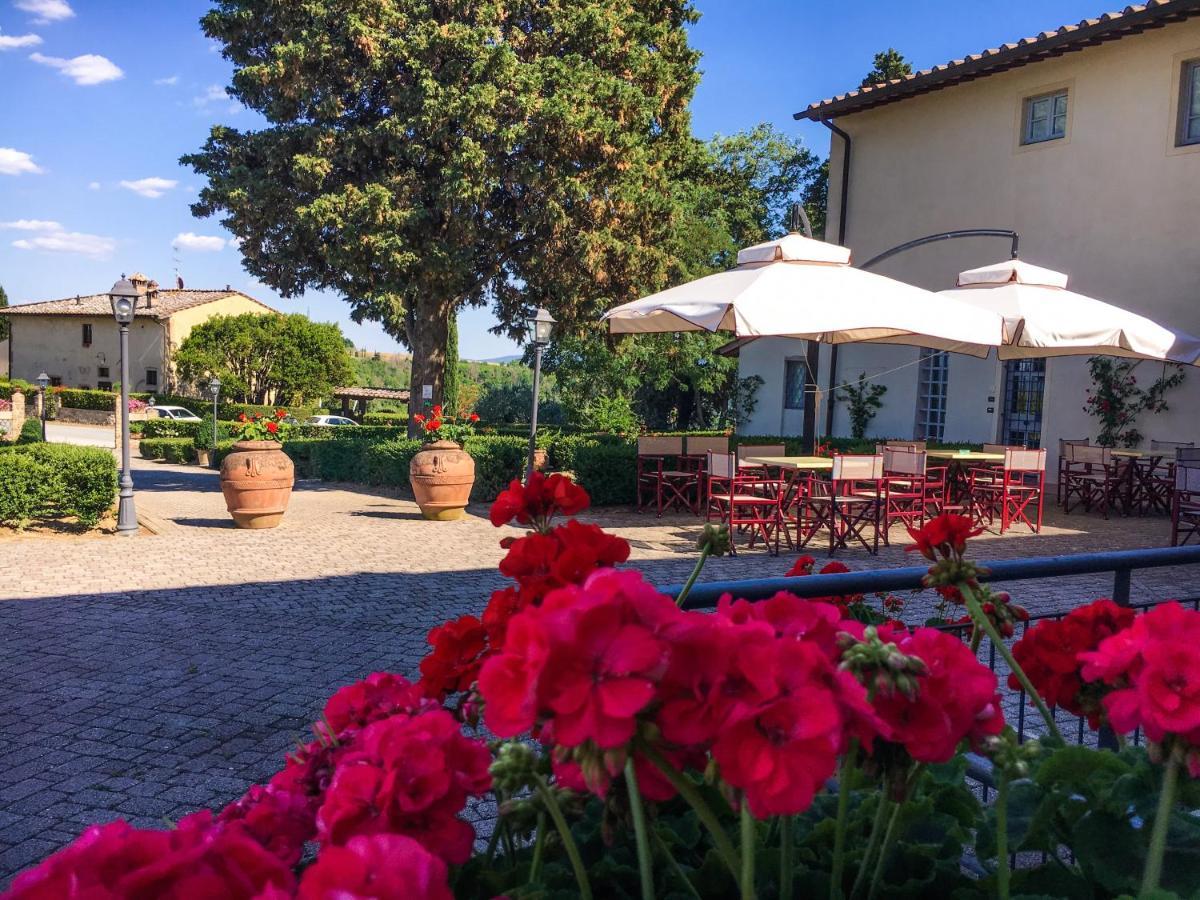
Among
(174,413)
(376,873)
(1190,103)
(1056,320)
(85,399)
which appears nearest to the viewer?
(376,873)

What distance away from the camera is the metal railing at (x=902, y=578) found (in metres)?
1.80

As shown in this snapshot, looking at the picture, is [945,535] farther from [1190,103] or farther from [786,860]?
[1190,103]

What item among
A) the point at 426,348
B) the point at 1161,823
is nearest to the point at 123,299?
the point at 426,348

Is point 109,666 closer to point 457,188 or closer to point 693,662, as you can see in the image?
point 693,662

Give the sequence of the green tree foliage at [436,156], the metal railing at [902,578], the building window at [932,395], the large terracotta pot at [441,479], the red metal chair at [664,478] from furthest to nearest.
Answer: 1. the building window at [932,395]
2. the green tree foliage at [436,156]
3. the red metal chair at [664,478]
4. the large terracotta pot at [441,479]
5. the metal railing at [902,578]

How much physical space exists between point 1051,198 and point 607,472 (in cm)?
896

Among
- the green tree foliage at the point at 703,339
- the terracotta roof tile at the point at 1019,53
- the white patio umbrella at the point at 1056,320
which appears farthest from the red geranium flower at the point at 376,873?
the green tree foliage at the point at 703,339

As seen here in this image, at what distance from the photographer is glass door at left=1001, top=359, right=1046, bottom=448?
1555 centimetres

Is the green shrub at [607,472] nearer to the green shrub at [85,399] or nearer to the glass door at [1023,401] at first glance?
the glass door at [1023,401]

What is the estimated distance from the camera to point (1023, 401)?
15797 millimetres

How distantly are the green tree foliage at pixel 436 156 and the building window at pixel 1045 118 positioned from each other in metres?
6.71

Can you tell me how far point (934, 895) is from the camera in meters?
1.16

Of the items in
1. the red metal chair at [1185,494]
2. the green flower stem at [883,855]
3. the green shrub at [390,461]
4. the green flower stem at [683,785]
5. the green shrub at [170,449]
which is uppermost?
the green flower stem at [683,785]

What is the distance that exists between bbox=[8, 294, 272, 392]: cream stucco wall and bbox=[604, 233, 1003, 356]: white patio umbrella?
150ft
